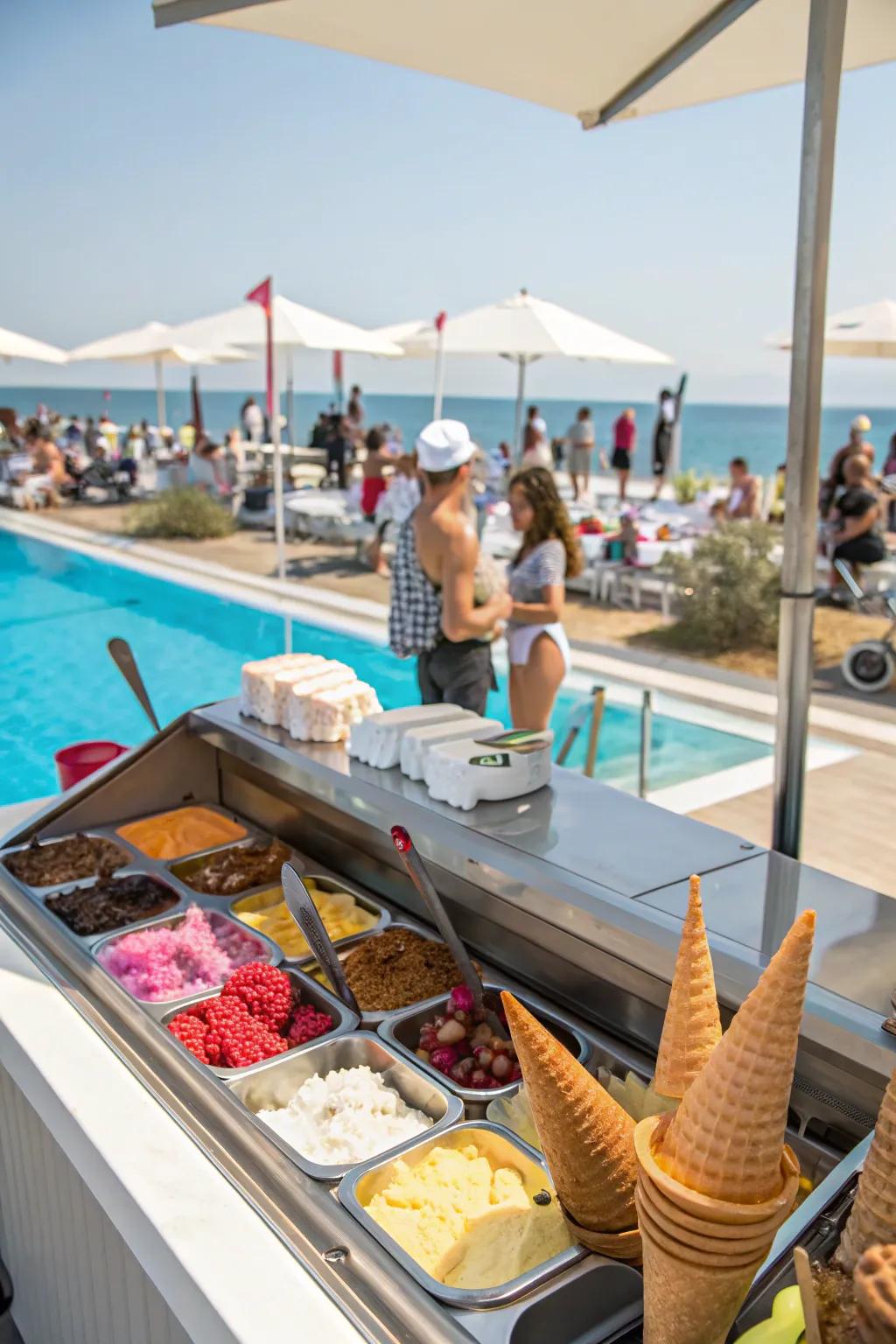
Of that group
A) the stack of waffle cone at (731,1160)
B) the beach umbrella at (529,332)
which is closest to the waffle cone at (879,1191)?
the stack of waffle cone at (731,1160)

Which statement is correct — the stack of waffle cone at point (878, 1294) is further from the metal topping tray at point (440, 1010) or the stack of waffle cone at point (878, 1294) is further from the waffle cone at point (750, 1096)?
the metal topping tray at point (440, 1010)

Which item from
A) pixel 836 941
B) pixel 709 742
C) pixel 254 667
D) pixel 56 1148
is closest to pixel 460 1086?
pixel 836 941

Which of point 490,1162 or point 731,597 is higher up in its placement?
point 490,1162

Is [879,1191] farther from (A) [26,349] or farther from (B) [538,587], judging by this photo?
(A) [26,349]

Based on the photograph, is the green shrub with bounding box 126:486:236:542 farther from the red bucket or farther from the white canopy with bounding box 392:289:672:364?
the red bucket

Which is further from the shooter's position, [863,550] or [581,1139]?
[863,550]

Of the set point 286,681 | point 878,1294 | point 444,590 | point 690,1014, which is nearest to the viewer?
point 878,1294

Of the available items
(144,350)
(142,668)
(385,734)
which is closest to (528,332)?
(142,668)

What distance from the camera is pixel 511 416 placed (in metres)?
87.2

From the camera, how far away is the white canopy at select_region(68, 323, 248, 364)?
17594 mm

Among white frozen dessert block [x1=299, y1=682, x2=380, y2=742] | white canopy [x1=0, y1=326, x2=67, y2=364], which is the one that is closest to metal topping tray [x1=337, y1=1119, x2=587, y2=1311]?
white frozen dessert block [x1=299, y1=682, x2=380, y2=742]

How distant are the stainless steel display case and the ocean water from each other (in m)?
48.6

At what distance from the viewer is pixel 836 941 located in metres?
1.47

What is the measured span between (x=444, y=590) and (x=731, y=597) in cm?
618
